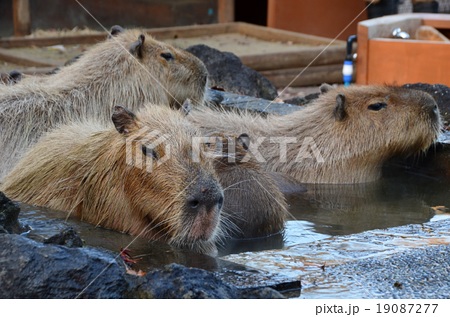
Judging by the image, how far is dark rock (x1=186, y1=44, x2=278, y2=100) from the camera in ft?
27.5

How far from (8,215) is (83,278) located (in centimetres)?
87

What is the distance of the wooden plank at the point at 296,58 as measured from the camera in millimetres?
11206

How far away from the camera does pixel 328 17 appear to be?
13.8m

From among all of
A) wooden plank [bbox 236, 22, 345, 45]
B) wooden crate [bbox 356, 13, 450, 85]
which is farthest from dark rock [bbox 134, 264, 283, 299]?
wooden plank [bbox 236, 22, 345, 45]

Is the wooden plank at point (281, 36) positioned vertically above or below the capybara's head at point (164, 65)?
below

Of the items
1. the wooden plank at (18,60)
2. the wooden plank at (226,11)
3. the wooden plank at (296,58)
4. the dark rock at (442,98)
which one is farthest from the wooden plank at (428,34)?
the wooden plank at (18,60)

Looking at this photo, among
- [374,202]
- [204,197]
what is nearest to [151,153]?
[204,197]

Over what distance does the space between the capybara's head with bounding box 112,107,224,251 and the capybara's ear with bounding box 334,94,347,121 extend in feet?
6.28

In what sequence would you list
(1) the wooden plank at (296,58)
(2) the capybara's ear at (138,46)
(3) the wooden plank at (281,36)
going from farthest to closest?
(3) the wooden plank at (281,36), (1) the wooden plank at (296,58), (2) the capybara's ear at (138,46)

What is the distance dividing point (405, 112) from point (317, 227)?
4.86 feet

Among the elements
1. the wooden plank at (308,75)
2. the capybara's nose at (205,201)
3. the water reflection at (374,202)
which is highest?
the capybara's nose at (205,201)

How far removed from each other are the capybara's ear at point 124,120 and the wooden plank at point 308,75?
6.89m

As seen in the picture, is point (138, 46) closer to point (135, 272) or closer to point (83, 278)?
point (135, 272)
